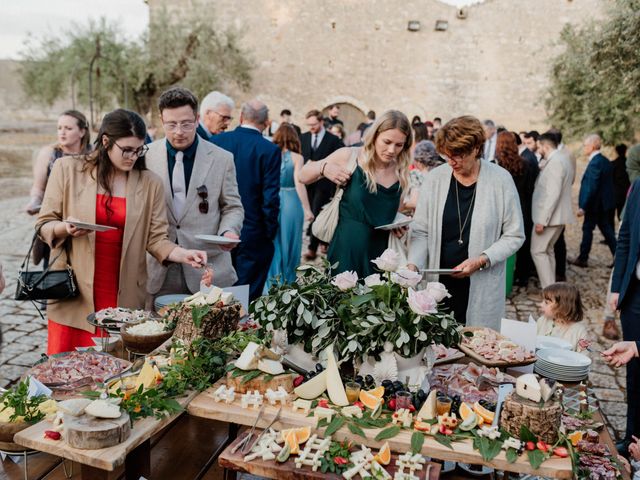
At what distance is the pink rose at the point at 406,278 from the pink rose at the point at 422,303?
0.11m

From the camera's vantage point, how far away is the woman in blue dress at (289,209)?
6.27 meters

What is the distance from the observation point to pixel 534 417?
184 centimetres

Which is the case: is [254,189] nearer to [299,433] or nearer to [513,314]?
[299,433]

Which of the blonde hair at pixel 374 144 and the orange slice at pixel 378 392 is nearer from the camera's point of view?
the orange slice at pixel 378 392

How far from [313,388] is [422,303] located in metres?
0.51

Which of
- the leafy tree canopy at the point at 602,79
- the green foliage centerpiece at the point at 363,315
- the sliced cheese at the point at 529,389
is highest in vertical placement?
the leafy tree canopy at the point at 602,79

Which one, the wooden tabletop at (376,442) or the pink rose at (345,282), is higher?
the pink rose at (345,282)

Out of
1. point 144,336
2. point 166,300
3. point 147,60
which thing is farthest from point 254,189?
point 147,60

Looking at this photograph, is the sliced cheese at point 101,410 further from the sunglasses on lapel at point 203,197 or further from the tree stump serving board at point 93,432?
the sunglasses on lapel at point 203,197

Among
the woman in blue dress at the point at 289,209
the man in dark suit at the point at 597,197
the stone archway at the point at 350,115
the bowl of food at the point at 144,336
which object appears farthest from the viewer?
the stone archway at the point at 350,115

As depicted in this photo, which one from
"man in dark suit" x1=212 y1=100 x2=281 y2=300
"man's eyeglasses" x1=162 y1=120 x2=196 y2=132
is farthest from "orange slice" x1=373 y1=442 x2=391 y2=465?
"man in dark suit" x1=212 y1=100 x2=281 y2=300

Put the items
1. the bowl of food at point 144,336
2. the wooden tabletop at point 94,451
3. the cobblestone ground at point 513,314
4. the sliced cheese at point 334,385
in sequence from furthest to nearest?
the cobblestone ground at point 513,314 < the bowl of food at point 144,336 < the sliced cheese at point 334,385 < the wooden tabletop at point 94,451

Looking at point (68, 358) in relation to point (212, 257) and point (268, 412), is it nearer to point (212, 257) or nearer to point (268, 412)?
point (268, 412)

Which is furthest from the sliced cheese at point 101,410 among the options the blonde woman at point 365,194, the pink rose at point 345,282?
the blonde woman at point 365,194
